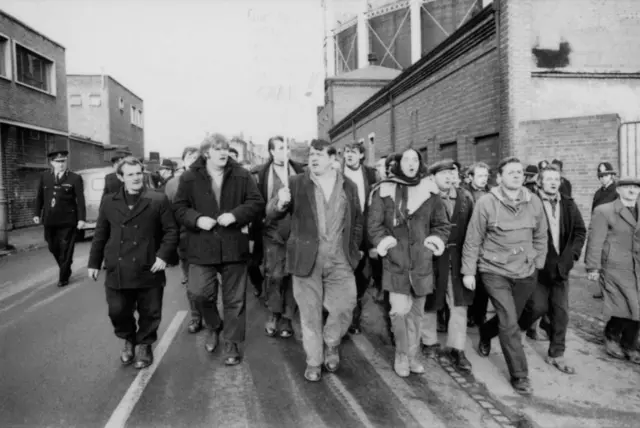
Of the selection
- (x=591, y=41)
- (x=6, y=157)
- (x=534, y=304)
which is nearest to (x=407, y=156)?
(x=534, y=304)

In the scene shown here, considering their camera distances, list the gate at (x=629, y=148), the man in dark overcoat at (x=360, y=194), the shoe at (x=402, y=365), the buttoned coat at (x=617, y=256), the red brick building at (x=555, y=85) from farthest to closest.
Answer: the red brick building at (x=555, y=85) → the gate at (x=629, y=148) → the man in dark overcoat at (x=360, y=194) → the buttoned coat at (x=617, y=256) → the shoe at (x=402, y=365)

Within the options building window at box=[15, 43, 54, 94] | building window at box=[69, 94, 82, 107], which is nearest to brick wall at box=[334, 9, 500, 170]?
building window at box=[15, 43, 54, 94]

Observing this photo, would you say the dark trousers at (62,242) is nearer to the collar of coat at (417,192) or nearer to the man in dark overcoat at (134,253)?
the man in dark overcoat at (134,253)

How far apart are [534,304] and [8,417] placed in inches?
178

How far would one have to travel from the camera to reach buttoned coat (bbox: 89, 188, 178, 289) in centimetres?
444

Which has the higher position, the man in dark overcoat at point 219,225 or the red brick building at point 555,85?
the red brick building at point 555,85

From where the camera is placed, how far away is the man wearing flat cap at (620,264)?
4859mm

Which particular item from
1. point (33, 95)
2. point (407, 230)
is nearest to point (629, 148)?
point (407, 230)

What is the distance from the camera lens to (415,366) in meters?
4.53

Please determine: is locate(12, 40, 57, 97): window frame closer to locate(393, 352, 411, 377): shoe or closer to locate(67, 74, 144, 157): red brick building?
locate(67, 74, 144, 157): red brick building

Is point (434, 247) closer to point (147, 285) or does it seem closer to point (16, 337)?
point (147, 285)

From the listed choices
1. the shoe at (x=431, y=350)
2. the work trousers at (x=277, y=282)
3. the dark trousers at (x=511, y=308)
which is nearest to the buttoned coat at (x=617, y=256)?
the dark trousers at (x=511, y=308)

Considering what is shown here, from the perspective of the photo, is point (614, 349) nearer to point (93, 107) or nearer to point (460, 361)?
point (460, 361)

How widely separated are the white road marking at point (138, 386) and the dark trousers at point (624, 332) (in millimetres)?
4631
